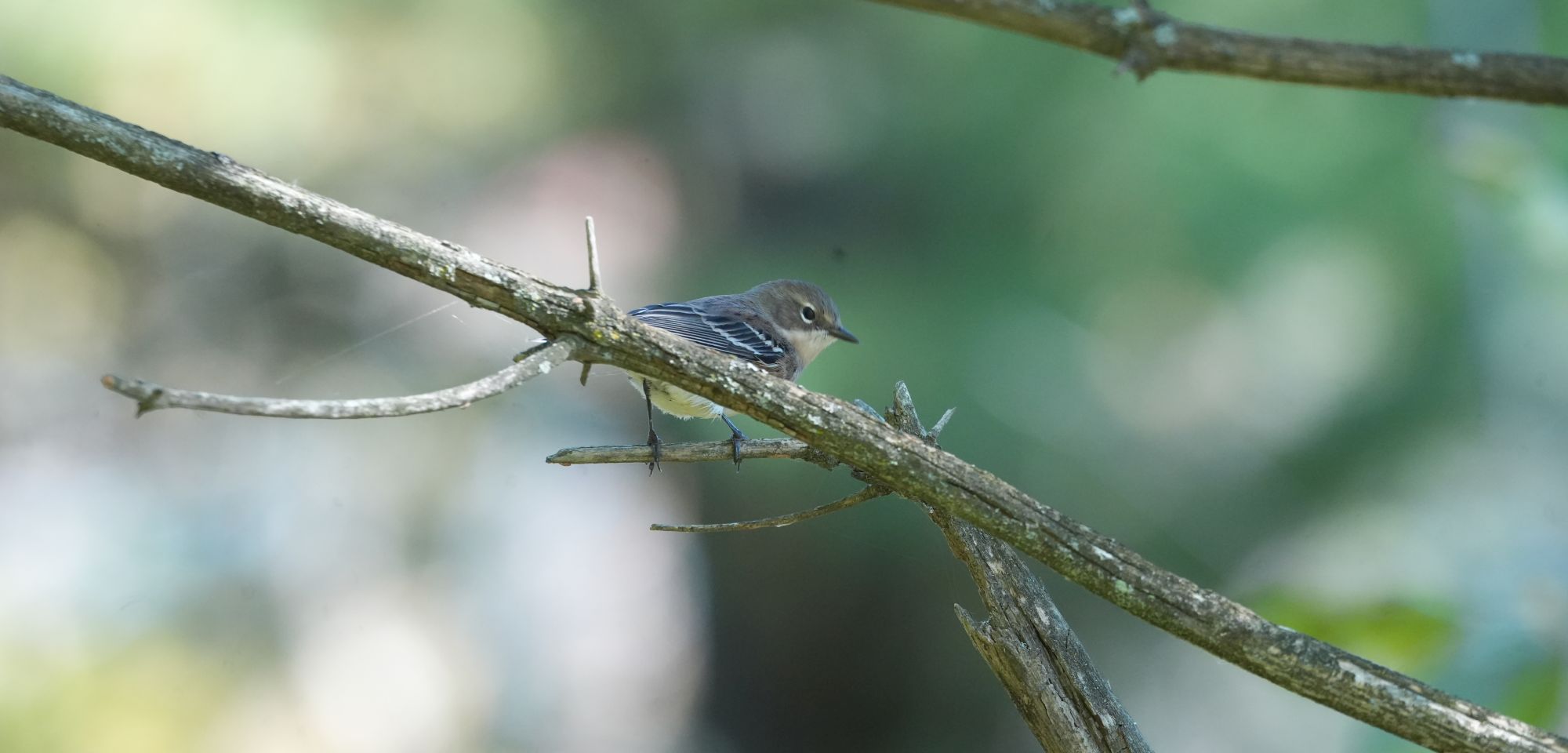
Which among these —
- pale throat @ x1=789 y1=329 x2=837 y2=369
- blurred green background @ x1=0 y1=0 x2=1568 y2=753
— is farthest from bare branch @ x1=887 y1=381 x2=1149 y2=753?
blurred green background @ x1=0 y1=0 x2=1568 y2=753

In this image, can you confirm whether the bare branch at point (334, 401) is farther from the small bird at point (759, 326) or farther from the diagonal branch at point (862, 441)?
the small bird at point (759, 326)

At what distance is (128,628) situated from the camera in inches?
153

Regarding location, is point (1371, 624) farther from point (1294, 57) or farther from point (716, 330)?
point (716, 330)

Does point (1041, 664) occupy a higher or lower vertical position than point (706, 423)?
lower

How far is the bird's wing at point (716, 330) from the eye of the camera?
3418 millimetres

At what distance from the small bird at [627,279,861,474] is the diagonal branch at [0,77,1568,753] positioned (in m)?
1.35

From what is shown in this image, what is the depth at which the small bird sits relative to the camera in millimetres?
3398

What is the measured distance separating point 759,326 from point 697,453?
140 centimetres

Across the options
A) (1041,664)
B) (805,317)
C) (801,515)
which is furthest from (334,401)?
(805,317)

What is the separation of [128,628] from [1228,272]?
4.17 metres

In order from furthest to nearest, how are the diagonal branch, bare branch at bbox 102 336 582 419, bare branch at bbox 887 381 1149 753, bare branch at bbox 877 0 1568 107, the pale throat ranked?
the pale throat, bare branch at bbox 887 381 1149 753, bare branch at bbox 877 0 1568 107, the diagonal branch, bare branch at bbox 102 336 582 419

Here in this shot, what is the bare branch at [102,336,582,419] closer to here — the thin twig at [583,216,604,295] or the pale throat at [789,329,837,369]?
the thin twig at [583,216,604,295]

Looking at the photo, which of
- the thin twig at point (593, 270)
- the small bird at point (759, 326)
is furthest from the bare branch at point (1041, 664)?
the small bird at point (759, 326)

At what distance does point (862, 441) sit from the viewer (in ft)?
5.82
